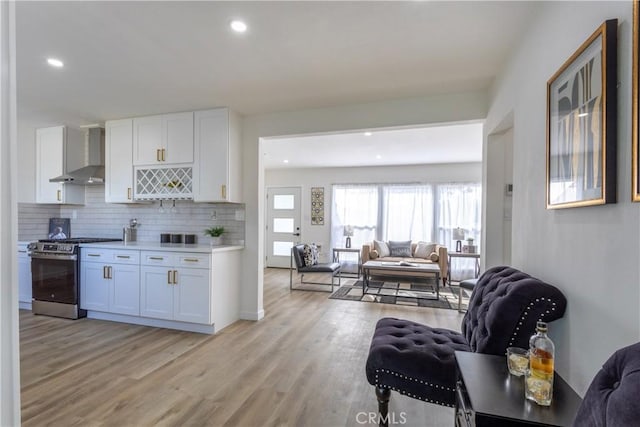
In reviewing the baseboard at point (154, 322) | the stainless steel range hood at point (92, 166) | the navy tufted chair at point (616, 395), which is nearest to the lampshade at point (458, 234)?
the baseboard at point (154, 322)

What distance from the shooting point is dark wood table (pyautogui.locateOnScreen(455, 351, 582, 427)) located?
39.0 inches

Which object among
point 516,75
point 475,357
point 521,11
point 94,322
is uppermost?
point 521,11

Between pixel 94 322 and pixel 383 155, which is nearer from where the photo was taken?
pixel 94 322

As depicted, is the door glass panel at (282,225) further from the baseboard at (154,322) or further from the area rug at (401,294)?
the baseboard at (154,322)

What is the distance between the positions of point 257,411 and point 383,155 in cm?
486

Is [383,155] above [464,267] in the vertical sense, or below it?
above

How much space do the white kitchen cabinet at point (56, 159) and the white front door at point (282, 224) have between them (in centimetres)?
404

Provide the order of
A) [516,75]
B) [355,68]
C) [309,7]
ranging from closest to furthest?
[309,7]
[516,75]
[355,68]

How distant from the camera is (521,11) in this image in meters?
1.80

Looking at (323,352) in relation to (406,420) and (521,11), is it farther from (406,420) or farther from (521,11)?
(521,11)

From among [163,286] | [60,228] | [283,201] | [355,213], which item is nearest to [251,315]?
[163,286]

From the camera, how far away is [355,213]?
7250 mm

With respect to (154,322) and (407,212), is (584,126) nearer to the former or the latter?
(154,322)

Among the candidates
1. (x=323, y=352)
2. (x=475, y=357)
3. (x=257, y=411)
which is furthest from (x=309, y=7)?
(x=323, y=352)
